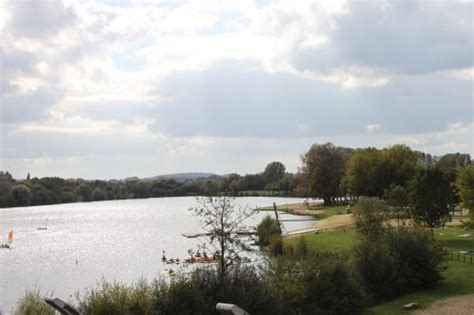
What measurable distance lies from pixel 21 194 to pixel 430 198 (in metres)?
148

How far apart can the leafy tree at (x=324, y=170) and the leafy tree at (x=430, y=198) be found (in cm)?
7591

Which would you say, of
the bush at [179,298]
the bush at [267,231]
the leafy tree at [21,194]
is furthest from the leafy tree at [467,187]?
the leafy tree at [21,194]

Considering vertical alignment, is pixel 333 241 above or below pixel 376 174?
below

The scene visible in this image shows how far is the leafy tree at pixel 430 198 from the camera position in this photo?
46.8 m

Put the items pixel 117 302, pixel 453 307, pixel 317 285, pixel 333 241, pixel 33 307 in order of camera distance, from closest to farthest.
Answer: pixel 33 307, pixel 117 302, pixel 317 285, pixel 453 307, pixel 333 241

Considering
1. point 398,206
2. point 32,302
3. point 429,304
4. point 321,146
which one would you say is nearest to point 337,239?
point 398,206

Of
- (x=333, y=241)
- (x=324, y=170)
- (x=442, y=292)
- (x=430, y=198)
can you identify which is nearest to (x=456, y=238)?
(x=430, y=198)

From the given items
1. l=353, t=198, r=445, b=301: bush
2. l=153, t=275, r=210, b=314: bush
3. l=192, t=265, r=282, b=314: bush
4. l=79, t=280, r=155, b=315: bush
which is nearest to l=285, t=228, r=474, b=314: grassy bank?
l=353, t=198, r=445, b=301: bush

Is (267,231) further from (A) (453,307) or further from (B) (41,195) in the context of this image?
(B) (41,195)

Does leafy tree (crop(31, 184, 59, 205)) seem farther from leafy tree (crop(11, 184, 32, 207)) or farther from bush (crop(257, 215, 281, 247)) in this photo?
bush (crop(257, 215, 281, 247))

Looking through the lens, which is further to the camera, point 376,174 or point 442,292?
point 376,174

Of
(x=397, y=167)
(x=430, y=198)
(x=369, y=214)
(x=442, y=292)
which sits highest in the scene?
(x=397, y=167)

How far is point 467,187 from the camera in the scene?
147 feet

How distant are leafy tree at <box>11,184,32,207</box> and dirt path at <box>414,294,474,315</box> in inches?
6376
